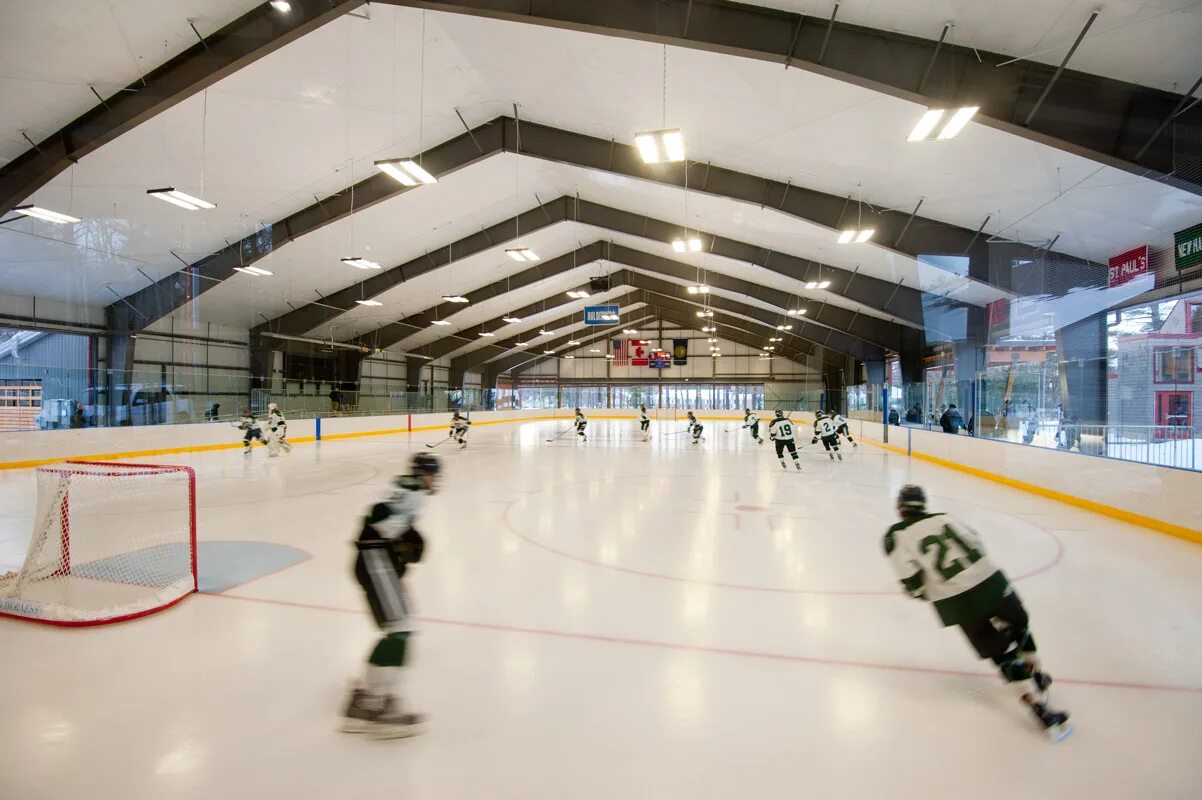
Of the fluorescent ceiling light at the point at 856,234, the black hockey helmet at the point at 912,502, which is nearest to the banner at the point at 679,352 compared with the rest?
the fluorescent ceiling light at the point at 856,234

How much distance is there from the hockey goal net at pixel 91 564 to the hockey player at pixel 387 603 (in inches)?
92.4

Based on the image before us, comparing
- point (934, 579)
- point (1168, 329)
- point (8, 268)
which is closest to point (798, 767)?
point (934, 579)

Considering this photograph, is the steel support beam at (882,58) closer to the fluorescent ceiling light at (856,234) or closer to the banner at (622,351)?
the fluorescent ceiling light at (856,234)

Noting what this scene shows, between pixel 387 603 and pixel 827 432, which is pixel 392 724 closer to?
pixel 387 603

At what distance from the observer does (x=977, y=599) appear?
2.38 metres

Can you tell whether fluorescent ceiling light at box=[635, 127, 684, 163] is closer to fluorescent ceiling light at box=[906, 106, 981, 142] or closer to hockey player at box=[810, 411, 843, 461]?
fluorescent ceiling light at box=[906, 106, 981, 142]

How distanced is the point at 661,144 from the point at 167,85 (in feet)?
23.9

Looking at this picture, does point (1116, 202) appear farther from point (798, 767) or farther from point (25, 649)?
point (25, 649)

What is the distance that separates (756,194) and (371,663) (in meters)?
11.2

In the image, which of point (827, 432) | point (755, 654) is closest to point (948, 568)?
point (755, 654)

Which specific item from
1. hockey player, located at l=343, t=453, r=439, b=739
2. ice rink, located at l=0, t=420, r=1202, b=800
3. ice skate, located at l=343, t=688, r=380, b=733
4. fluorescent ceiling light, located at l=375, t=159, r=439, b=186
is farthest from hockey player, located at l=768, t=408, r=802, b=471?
ice skate, located at l=343, t=688, r=380, b=733

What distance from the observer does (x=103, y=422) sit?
10703mm

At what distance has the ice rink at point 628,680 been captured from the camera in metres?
2.07

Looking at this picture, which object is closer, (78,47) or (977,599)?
(977,599)
